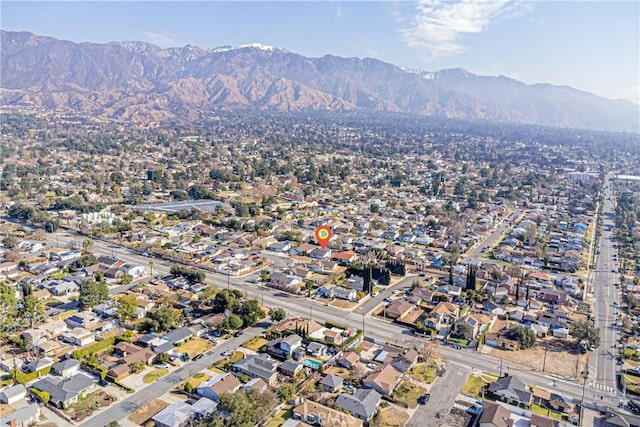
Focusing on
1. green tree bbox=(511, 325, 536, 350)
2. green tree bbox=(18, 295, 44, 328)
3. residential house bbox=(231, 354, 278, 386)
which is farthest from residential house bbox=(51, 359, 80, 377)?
green tree bbox=(511, 325, 536, 350)

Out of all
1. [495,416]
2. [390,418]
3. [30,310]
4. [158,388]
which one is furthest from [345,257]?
[30,310]

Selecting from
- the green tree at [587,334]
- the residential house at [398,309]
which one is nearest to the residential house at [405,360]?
the residential house at [398,309]

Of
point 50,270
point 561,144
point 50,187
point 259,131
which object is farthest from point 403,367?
point 561,144

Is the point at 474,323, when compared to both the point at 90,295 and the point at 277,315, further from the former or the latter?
the point at 90,295

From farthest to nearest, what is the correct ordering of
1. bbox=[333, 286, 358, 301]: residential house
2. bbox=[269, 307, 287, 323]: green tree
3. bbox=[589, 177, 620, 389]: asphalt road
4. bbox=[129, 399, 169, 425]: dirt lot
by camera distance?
Result: bbox=[333, 286, 358, 301]: residential house → bbox=[269, 307, 287, 323]: green tree → bbox=[589, 177, 620, 389]: asphalt road → bbox=[129, 399, 169, 425]: dirt lot

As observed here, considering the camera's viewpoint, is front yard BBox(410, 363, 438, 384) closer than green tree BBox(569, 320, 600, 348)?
Yes

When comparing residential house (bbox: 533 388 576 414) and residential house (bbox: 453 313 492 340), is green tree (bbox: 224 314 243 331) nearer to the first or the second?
residential house (bbox: 453 313 492 340)

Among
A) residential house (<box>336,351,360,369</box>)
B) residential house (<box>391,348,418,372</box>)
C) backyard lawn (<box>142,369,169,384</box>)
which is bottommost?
backyard lawn (<box>142,369,169,384</box>)
